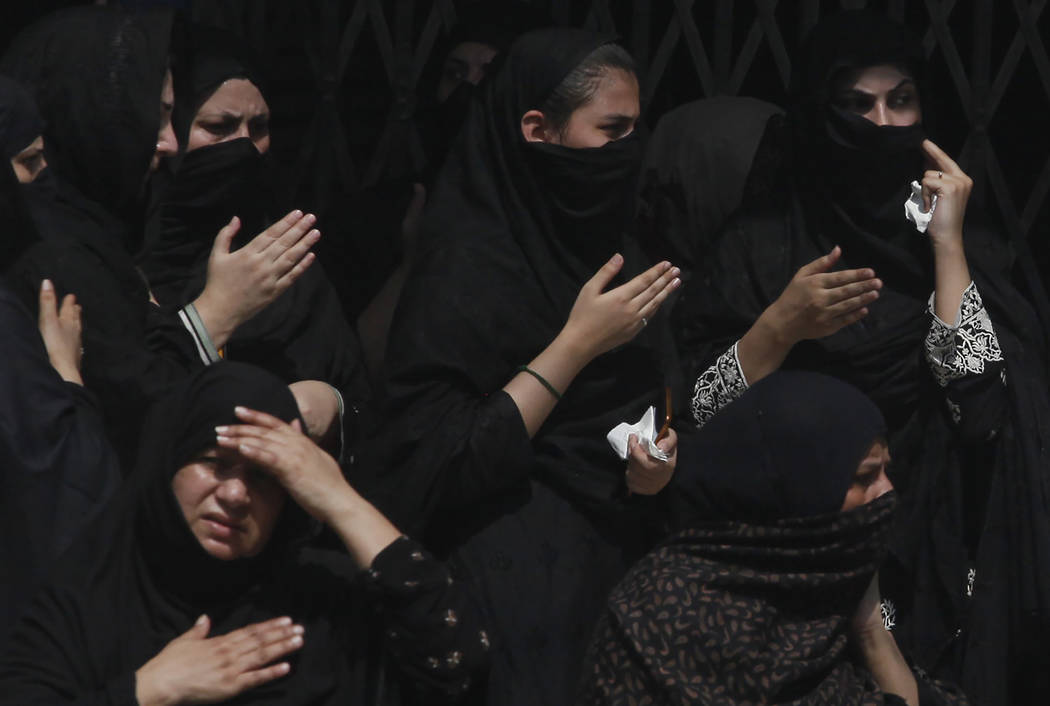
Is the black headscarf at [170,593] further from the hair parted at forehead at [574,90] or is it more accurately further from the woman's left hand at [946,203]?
the woman's left hand at [946,203]

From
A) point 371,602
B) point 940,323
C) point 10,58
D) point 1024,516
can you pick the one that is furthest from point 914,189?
point 10,58

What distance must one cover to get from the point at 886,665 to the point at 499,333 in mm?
965

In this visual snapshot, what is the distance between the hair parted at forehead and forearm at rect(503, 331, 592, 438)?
0.49 metres

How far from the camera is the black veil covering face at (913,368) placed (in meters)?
4.27

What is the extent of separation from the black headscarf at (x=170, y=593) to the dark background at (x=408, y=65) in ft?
5.46

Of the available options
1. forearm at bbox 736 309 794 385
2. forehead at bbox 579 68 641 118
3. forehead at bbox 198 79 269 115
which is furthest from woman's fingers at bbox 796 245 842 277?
forehead at bbox 198 79 269 115

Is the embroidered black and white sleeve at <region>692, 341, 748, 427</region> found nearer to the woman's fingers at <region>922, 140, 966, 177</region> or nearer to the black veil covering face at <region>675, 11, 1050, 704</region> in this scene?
the black veil covering face at <region>675, 11, 1050, 704</region>

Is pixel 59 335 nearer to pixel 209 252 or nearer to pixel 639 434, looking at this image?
pixel 209 252

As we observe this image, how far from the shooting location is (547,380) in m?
3.77

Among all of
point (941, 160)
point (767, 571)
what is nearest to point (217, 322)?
point (767, 571)

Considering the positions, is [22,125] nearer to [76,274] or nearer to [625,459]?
[76,274]

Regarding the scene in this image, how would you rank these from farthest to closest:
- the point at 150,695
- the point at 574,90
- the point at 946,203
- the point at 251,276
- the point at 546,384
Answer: the point at 946,203 < the point at 574,90 < the point at 251,276 < the point at 546,384 < the point at 150,695

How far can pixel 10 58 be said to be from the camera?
425 centimetres

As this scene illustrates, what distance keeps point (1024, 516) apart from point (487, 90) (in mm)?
1460
